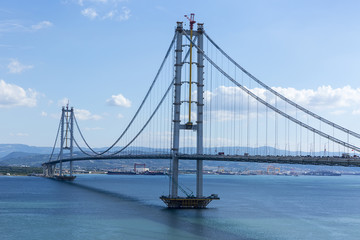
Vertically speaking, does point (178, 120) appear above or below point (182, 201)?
above

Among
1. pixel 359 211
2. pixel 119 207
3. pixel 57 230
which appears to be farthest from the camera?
pixel 359 211

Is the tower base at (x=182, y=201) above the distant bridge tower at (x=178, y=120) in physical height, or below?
below

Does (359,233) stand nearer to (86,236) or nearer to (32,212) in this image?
(86,236)

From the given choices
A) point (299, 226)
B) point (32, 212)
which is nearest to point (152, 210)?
point (32, 212)

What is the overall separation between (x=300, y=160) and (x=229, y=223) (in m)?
11.8

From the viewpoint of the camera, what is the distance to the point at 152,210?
201 ft

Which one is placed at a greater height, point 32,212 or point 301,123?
point 301,123

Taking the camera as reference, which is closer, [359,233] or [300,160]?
[300,160]

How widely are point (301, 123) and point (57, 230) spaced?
2682 cm

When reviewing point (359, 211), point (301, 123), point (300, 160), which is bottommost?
point (359, 211)

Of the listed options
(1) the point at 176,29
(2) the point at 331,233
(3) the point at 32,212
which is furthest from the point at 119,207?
(2) the point at 331,233

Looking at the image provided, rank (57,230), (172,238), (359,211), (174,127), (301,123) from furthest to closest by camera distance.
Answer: (359,211) → (174,127) → (301,123) → (57,230) → (172,238)

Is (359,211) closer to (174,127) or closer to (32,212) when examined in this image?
(174,127)

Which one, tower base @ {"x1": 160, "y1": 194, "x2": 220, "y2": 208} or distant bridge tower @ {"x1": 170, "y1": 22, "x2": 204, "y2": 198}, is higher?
distant bridge tower @ {"x1": 170, "y1": 22, "x2": 204, "y2": 198}
